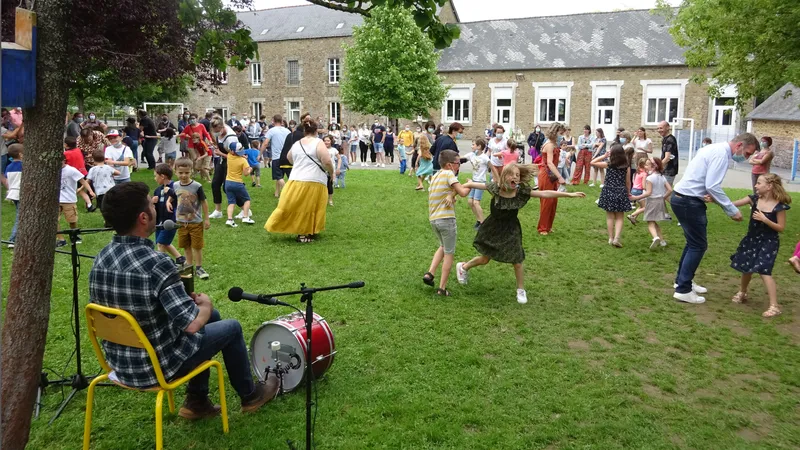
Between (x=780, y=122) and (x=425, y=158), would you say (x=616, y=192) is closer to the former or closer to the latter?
(x=425, y=158)

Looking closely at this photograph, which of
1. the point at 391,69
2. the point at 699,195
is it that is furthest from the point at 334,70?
the point at 699,195

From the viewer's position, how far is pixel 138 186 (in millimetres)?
3912

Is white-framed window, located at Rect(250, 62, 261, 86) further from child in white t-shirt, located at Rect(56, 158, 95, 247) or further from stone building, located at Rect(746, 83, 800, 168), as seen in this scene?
child in white t-shirt, located at Rect(56, 158, 95, 247)

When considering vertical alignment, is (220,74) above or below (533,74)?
below

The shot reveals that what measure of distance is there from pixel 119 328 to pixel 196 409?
114 cm

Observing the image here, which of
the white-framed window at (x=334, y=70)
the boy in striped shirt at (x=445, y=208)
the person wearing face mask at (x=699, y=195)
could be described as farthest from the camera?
the white-framed window at (x=334, y=70)

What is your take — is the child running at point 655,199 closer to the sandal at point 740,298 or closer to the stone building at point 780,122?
the sandal at point 740,298

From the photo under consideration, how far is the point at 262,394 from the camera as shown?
15.6 ft

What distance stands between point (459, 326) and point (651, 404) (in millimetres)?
2163

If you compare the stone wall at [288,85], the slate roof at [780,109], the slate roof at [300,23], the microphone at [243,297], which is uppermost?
the slate roof at [300,23]

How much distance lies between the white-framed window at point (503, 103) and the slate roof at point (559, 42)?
1.30 metres

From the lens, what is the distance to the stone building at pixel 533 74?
40.1 meters

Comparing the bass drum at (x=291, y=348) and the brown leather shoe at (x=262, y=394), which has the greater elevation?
the bass drum at (x=291, y=348)

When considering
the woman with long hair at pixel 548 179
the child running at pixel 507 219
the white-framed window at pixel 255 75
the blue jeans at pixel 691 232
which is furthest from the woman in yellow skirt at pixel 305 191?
the white-framed window at pixel 255 75
